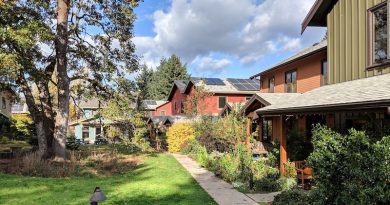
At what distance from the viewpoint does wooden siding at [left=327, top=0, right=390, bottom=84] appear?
1222 centimetres

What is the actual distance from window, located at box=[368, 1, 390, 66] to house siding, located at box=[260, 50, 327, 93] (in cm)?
622

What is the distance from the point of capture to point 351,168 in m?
7.83

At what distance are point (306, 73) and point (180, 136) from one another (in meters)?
13.7

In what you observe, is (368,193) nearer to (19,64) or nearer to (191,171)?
(191,171)

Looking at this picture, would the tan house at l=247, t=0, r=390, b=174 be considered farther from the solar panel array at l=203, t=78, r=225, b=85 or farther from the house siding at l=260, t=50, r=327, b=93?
the solar panel array at l=203, t=78, r=225, b=85

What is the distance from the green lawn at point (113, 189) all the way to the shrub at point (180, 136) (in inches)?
521

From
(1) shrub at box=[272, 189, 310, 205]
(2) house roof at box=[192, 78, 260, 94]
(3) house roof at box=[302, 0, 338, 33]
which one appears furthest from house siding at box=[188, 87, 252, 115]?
(1) shrub at box=[272, 189, 310, 205]

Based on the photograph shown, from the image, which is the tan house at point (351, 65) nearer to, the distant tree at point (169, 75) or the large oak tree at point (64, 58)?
the large oak tree at point (64, 58)

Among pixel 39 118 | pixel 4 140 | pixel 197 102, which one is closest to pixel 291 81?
pixel 39 118

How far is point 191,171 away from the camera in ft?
59.3

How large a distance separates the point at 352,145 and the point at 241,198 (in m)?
4.28

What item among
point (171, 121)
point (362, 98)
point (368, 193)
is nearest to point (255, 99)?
point (362, 98)

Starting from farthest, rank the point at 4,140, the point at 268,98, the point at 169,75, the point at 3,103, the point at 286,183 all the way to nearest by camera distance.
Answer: the point at 169,75 → the point at 3,103 → the point at 4,140 → the point at 268,98 → the point at 286,183

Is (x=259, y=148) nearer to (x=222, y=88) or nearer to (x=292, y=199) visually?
(x=292, y=199)
